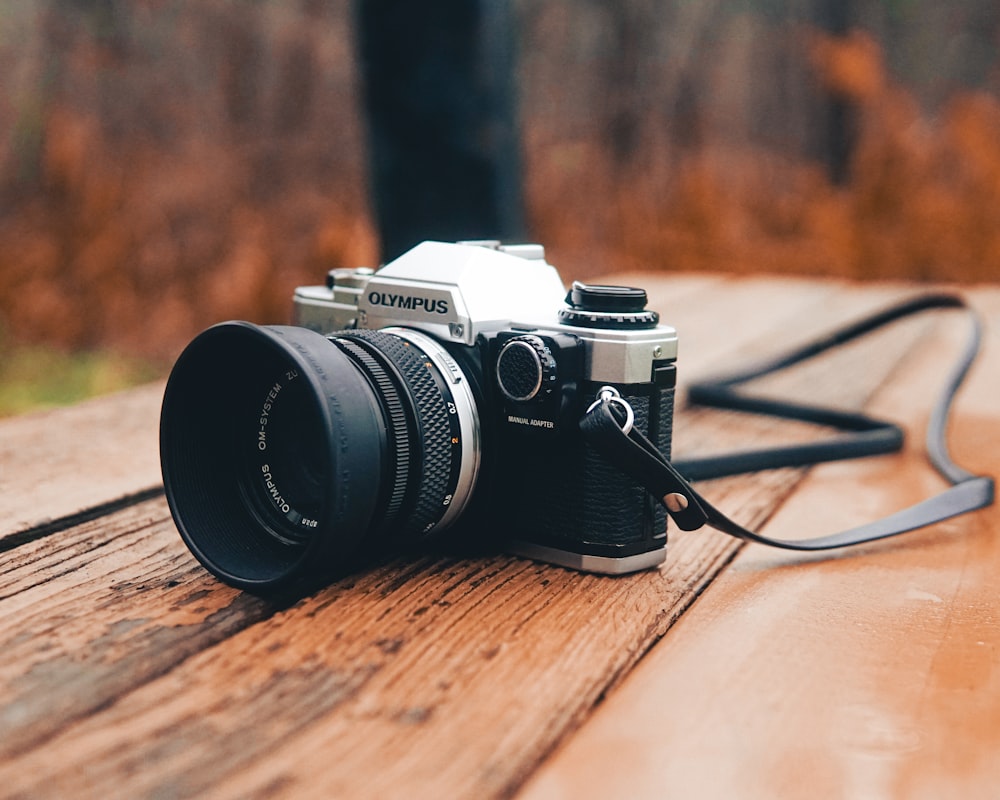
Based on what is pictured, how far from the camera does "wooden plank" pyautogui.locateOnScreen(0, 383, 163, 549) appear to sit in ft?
2.98

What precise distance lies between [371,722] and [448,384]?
11.2 inches

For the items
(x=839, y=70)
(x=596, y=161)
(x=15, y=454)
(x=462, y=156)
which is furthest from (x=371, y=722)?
(x=839, y=70)

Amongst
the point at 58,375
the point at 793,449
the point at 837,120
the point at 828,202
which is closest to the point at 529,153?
the point at 828,202

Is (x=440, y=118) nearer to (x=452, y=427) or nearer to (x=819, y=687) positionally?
(x=452, y=427)

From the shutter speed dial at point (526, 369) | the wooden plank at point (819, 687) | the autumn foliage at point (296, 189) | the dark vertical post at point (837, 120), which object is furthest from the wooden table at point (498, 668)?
the dark vertical post at point (837, 120)

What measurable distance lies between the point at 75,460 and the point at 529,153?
3.50m

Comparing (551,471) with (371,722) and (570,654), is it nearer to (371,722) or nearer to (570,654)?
(570,654)

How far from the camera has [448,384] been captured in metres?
0.79

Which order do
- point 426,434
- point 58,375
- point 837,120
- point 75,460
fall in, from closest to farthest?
point 426,434
point 75,460
point 58,375
point 837,120

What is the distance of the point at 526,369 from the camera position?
78cm

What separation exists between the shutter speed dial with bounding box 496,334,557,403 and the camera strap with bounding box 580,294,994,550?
0.13 ft

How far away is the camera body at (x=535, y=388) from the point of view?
0.78 m

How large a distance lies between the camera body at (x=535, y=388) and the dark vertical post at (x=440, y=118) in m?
0.82

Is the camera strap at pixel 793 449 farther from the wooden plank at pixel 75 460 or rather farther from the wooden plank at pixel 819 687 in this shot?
the wooden plank at pixel 75 460
